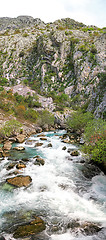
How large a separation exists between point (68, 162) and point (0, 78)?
6762cm

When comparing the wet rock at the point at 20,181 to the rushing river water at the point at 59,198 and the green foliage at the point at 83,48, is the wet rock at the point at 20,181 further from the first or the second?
the green foliage at the point at 83,48

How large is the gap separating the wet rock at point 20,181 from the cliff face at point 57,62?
47557 mm

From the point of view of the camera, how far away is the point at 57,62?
245 ft

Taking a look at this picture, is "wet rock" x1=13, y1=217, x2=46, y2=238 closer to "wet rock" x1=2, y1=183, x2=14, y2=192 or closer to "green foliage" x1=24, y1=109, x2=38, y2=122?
"wet rock" x1=2, y1=183, x2=14, y2=192

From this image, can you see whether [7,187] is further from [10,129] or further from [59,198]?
[10,129]

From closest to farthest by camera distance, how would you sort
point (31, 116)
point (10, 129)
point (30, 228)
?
point (30, 228) → point (10, 129) → point (31, 116)

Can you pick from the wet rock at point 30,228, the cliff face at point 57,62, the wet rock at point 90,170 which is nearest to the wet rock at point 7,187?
the wet rock at point 30,228

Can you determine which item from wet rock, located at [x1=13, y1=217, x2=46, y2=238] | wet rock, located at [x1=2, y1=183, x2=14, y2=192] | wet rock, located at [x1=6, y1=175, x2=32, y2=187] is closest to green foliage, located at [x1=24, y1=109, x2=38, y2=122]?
wet rock, located at [x1=6, y1=175, x2=32, y2=187]

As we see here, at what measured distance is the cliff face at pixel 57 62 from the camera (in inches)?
2423

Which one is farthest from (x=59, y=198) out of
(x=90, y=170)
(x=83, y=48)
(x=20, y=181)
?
(x=83, y=48)

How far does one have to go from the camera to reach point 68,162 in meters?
18.0

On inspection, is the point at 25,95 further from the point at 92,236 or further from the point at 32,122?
the point at 92,236

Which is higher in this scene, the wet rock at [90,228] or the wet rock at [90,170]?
the wet rock at [90,170]

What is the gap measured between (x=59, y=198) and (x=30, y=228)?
357cm
